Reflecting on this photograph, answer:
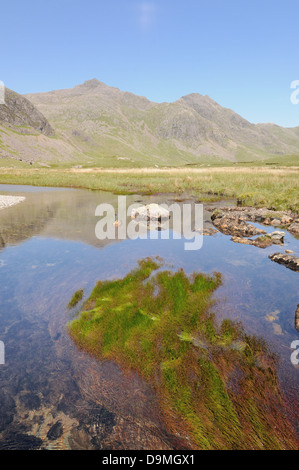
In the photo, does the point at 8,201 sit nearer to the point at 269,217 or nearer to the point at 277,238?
the point at 277,238

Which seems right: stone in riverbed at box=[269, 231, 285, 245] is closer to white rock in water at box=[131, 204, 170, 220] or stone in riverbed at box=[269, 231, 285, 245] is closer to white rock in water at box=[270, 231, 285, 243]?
white rock in water at box=[270, 231, 285, 243]

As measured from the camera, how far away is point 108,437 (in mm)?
4527

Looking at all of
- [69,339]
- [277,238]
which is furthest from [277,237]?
[69,339]

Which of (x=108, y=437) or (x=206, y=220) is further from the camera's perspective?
(x=206, y=220)

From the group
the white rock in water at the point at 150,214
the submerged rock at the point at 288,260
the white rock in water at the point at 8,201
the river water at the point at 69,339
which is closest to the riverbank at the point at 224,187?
the white rock in water at the point at 150,214

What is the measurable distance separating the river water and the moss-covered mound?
0.41 metres

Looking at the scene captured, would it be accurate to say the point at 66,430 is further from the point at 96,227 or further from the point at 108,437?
the point at 96,227

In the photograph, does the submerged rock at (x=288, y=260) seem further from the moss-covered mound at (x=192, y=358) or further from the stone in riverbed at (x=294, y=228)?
the stone in riverbed at (x=294, y=228)

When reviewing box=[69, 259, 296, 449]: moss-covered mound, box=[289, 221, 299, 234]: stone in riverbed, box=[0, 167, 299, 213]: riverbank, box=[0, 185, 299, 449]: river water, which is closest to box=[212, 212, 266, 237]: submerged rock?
box=[289, 221, 299, 234]: stone in riverbed

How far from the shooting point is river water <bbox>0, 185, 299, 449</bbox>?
4.71 metres

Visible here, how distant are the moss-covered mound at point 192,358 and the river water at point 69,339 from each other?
407 mm

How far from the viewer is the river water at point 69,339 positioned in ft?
15.4

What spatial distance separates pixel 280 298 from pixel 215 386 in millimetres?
5709
